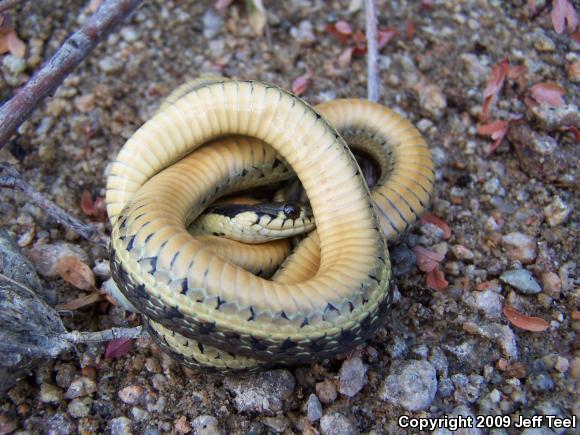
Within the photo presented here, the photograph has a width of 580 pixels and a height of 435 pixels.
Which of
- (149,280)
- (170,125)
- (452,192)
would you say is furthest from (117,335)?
(452,192)

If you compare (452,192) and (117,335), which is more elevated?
(117,335)

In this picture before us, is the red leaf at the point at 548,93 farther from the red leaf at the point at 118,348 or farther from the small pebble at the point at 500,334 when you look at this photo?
the red leaf at the point at 118,348

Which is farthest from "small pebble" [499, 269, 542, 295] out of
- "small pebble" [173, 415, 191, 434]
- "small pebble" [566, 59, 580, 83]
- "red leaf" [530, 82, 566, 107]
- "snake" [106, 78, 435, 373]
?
"small pebble" [173, 415, 191, 434]

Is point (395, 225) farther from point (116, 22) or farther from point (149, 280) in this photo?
point (116, 22)

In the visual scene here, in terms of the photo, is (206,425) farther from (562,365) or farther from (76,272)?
(562,365)

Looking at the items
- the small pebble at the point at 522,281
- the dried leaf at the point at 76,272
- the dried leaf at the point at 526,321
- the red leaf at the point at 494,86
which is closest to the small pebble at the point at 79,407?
the dried leaf at the point at 76,272
